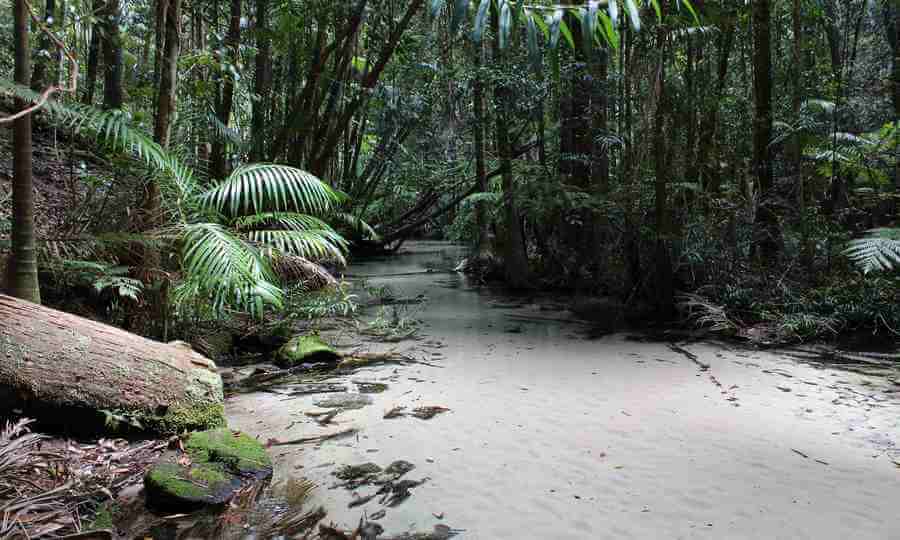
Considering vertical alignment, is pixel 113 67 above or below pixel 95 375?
above

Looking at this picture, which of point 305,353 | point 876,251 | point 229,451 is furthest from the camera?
point 876,251

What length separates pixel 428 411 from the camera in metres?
3.91

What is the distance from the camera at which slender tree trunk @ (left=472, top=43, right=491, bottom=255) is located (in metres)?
9.85

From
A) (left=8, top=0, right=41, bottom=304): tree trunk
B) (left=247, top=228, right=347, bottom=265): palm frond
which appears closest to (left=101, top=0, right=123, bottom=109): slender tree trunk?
(left=247, top=228, right=347, bottom=265): palm frond

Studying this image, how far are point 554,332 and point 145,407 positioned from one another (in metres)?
4.80

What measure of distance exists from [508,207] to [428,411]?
22.2ft

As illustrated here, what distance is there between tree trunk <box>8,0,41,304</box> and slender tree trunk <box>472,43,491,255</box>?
22.2ft

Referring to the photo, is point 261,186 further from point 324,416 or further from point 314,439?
point 314,439

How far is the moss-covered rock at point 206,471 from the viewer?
2.50m

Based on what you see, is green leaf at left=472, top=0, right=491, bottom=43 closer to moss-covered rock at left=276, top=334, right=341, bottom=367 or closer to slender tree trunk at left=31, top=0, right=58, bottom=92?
moss-covered rock at left=276, top=334, right=341, bottom=367

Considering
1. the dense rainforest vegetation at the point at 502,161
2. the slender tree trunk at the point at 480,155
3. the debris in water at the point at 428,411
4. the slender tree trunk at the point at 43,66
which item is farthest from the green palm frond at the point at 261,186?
the slender tree trunk at the point at 480,155

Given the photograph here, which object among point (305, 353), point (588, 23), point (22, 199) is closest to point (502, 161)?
point (305, 353)

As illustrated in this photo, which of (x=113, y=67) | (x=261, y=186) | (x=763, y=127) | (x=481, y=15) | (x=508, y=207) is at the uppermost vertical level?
(x=113, y=67)

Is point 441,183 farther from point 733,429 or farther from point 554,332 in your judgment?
point 733,429
